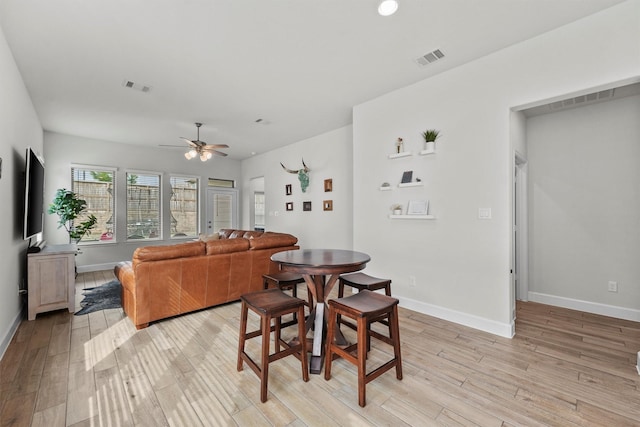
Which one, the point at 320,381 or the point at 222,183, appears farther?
the point at 222,183

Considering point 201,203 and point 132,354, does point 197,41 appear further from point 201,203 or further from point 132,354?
point 201,203

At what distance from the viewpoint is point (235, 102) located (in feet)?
13.4

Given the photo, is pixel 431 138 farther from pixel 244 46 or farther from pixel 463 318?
pixel 244 46

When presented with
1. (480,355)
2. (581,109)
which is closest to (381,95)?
(581,109)

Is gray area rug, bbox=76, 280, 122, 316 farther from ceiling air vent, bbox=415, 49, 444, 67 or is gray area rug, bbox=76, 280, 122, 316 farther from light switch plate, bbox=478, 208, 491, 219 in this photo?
ceiling air vent, bbox=415, 49, 444, 67

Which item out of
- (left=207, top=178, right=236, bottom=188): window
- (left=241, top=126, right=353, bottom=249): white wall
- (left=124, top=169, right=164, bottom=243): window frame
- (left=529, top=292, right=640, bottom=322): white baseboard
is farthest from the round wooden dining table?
(left=207, top=178, right=236, bottom=188): window

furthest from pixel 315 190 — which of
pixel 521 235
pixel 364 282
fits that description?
pixel 521 235

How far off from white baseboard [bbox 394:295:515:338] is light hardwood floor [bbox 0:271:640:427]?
3.9 inches

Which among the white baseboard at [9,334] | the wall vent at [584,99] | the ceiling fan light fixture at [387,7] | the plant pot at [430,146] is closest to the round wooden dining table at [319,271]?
the plant pot at [430,146]

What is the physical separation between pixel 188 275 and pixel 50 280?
5.59 ft

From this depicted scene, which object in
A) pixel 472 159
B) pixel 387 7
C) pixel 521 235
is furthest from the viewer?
pixel 521 235

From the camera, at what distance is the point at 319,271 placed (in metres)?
2.10

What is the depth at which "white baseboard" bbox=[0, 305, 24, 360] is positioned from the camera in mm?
2387

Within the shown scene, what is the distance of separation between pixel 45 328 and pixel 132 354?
1.40 meters
